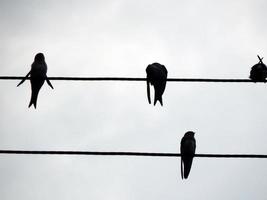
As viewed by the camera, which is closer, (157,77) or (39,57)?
(157,77)

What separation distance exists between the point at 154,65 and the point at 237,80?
245 centimetres

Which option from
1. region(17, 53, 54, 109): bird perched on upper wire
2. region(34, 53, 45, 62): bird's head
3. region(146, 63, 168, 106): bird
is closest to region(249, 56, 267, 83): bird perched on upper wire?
region(146, 63, 168, 106): bird

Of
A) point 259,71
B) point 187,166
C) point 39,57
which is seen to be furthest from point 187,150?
point 39,57

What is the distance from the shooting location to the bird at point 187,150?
6945 mm

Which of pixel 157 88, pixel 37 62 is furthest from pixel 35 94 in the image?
pixel 157 88

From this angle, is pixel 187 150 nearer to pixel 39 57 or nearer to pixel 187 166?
pixel 187 166

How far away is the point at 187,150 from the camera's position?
7332 mm

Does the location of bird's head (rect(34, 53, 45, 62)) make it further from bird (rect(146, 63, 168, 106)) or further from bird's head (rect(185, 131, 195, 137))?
bird's head (rect(185, 131, 195, 137))

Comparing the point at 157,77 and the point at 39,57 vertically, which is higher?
the point at 39,57

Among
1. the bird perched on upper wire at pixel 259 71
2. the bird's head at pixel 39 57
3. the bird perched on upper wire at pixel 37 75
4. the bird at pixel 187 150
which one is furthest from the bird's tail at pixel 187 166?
the bird's head at pixel 39 57

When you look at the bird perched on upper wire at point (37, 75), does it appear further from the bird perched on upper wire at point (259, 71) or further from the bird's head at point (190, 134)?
the bird perched on upper wire at point (259, 71)

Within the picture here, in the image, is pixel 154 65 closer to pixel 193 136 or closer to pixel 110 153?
pixel 193 136

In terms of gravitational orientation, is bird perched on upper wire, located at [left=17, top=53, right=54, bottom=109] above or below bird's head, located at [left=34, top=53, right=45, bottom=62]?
below

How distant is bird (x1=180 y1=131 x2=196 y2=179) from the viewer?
6.95 m
